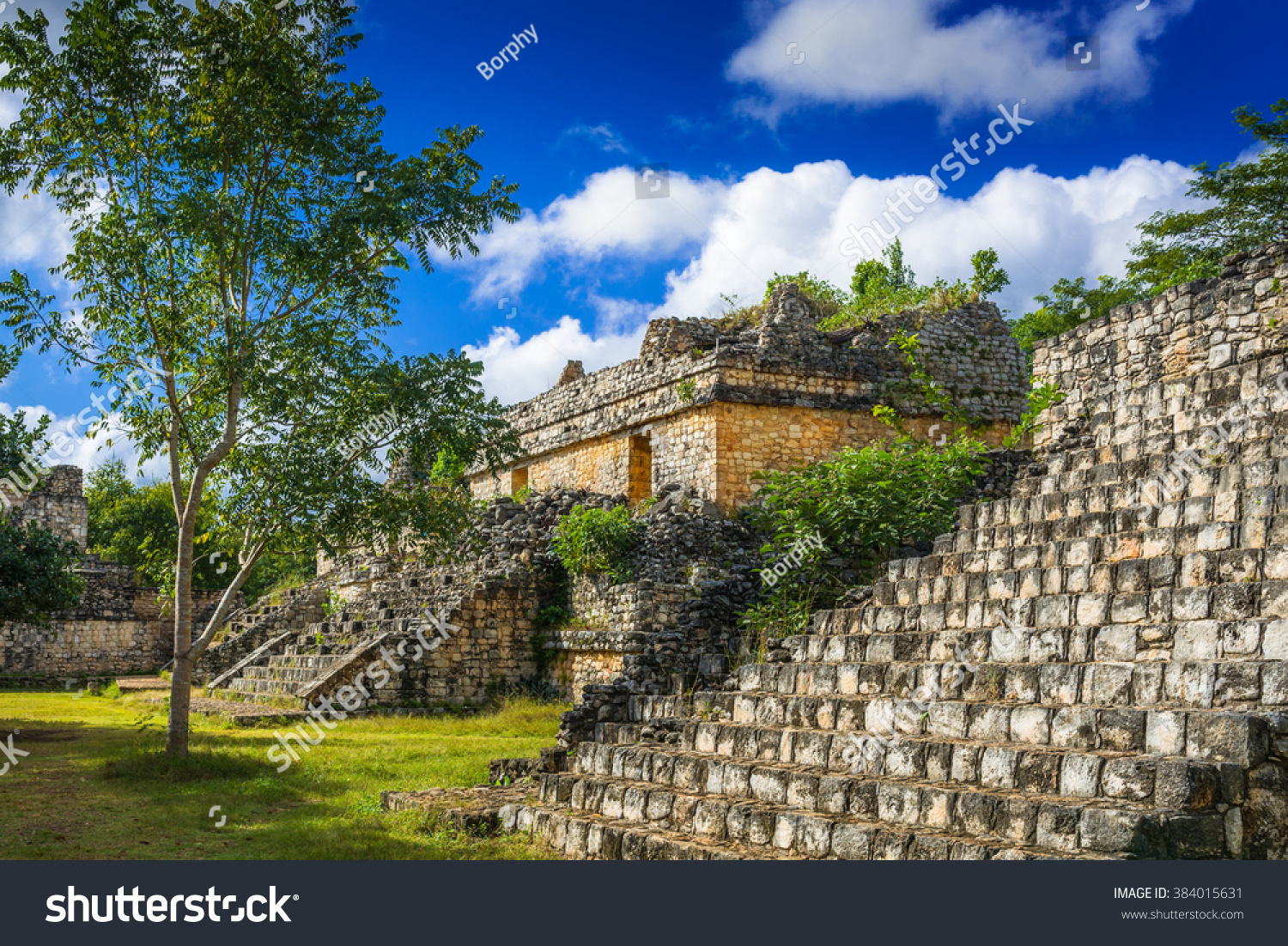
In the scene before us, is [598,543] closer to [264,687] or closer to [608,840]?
[264,687]

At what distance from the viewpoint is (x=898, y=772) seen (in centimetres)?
613

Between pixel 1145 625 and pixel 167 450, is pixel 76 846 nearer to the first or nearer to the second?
pixel 167 450

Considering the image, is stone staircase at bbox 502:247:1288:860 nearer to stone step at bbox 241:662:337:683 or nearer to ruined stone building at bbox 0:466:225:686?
stone step at bbox 241:662:337:683

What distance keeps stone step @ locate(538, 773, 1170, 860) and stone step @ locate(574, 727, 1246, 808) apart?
12 centimetres

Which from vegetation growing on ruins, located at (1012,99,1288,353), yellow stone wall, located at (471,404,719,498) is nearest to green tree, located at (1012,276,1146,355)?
vegetation growing on ruins, located at (1012,99,1288,353)

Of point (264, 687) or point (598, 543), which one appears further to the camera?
point (264, 687)

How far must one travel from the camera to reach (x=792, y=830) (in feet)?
19.4

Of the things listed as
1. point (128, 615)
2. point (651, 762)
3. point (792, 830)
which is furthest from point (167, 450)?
point (128, 615)

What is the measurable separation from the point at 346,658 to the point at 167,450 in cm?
540

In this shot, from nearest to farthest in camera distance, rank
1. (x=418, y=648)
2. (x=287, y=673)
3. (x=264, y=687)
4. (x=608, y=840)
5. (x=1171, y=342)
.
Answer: (x=608, y=840) → (x=1171, y=342) → (x=418, y=648) → (x=287, y=673) → (x=264, y=687)

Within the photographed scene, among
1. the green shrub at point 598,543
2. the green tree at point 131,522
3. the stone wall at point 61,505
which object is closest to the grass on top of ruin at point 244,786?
the green shrub at point 598,543

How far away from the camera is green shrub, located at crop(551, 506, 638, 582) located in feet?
50.2

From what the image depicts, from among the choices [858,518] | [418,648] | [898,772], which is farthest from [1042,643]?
[418,648]

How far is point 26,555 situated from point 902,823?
37.0 ft
